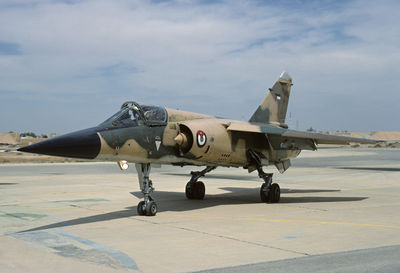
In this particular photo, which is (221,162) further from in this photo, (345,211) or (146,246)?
(146,246)

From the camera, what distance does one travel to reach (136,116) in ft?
40.7

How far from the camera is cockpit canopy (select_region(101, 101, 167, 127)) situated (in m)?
12.0

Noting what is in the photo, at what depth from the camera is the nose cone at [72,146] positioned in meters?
10.0

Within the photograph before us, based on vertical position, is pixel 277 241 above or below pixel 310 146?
below

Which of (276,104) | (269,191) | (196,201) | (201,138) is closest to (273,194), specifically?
(269,191)

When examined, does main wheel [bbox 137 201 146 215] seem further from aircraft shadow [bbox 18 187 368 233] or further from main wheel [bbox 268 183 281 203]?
main wheel [bbox 268 183 281 203]

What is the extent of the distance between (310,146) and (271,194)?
2485 mm

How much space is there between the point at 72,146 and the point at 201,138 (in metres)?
4.04

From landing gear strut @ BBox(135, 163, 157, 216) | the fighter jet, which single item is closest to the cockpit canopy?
the fighter jet

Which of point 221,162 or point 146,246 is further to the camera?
point 221,162

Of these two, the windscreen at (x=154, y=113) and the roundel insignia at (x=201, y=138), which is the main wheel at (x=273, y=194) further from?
the windscreen at (x=154, y=113)

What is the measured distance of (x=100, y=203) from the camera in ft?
Result: 49.6

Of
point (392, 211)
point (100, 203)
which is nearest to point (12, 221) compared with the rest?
point (100, 203)

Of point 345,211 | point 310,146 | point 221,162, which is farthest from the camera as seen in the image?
point 310,146
